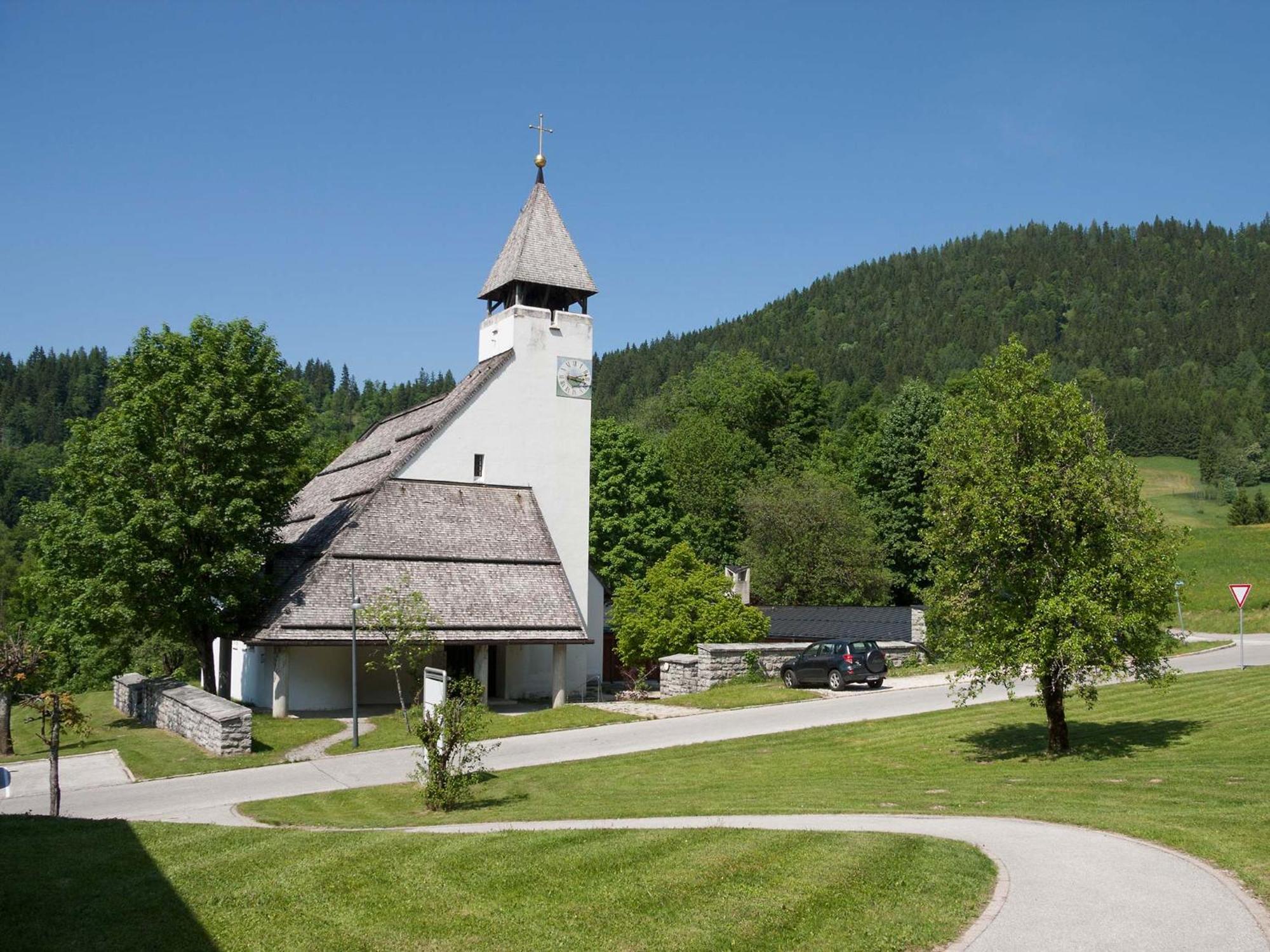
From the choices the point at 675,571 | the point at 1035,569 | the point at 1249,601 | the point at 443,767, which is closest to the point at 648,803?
the point at 443,767

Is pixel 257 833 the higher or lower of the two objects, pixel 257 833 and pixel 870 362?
the lower

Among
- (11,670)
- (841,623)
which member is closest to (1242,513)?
(841,623)

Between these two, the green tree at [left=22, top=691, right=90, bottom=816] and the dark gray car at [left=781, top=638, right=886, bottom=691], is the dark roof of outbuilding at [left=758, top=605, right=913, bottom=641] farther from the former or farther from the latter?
the green tree at [left=22, top=691, right=90, bottom=816]

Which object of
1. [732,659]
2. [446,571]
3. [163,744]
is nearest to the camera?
[163,744]

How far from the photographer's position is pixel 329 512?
117ft

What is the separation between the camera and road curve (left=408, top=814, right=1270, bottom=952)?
800 centimetres

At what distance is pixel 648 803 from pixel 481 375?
23.2m

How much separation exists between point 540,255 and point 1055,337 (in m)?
153

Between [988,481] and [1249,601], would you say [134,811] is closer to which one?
[988,481]

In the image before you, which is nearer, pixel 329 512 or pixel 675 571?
pixel 329 512

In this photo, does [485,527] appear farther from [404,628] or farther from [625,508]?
[625,508]

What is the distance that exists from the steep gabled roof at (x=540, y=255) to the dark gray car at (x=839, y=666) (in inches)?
599

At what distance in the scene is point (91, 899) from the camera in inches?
368

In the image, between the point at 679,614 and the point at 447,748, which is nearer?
the point at 447,748
